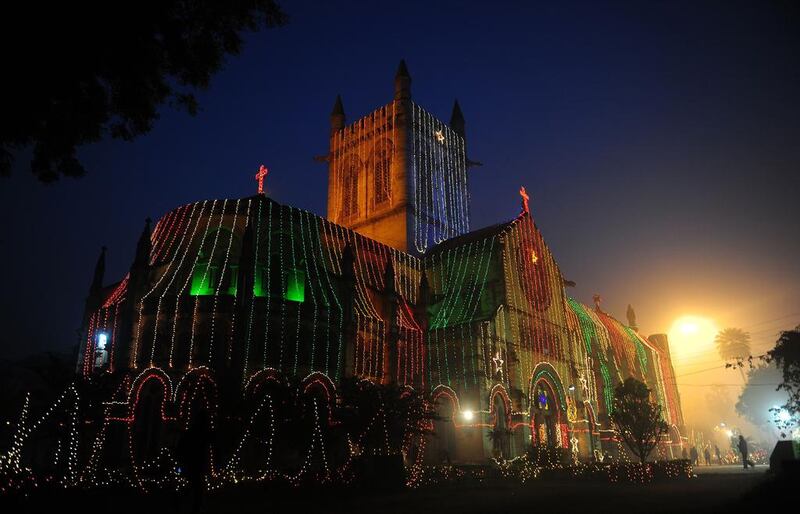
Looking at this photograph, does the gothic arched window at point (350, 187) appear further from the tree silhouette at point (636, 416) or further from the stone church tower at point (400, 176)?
the tree silhouette at point (636, 416)

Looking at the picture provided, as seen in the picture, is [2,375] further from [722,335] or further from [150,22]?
[722,335]

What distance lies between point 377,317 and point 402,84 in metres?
30.6

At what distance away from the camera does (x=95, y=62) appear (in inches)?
385

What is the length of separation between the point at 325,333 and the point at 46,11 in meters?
25.8

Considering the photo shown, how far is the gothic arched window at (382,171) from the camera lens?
54.5 meters

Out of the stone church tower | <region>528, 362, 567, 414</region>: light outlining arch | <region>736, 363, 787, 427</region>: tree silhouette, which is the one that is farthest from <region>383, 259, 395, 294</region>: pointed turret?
<region>736, 363, 787, 427</region>: tree silhouette

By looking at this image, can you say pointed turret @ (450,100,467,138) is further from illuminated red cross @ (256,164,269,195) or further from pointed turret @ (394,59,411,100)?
illuminated red cross @ (256,164,269,195)

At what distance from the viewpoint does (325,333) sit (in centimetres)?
3294

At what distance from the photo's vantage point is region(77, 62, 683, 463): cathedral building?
2988cm

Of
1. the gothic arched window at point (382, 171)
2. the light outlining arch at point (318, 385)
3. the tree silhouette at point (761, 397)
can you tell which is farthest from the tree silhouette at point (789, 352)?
the tree silhouette at point (761, 397)

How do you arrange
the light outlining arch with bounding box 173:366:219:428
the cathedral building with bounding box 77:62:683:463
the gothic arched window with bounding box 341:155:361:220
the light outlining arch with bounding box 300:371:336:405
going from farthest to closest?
1. the gothic arched window with bounding box 341:155:361:220
2. the cathedral building with bounding box 77:62:683:463
3. the light outlining arch with bounding box 300:371:336:405
4. the light outlining arch with bounding box 173:366:219:428

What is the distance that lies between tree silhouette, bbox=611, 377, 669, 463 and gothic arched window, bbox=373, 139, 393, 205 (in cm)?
2908

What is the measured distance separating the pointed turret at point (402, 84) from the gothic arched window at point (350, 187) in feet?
27.0

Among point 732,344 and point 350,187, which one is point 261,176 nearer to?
point 350,187
